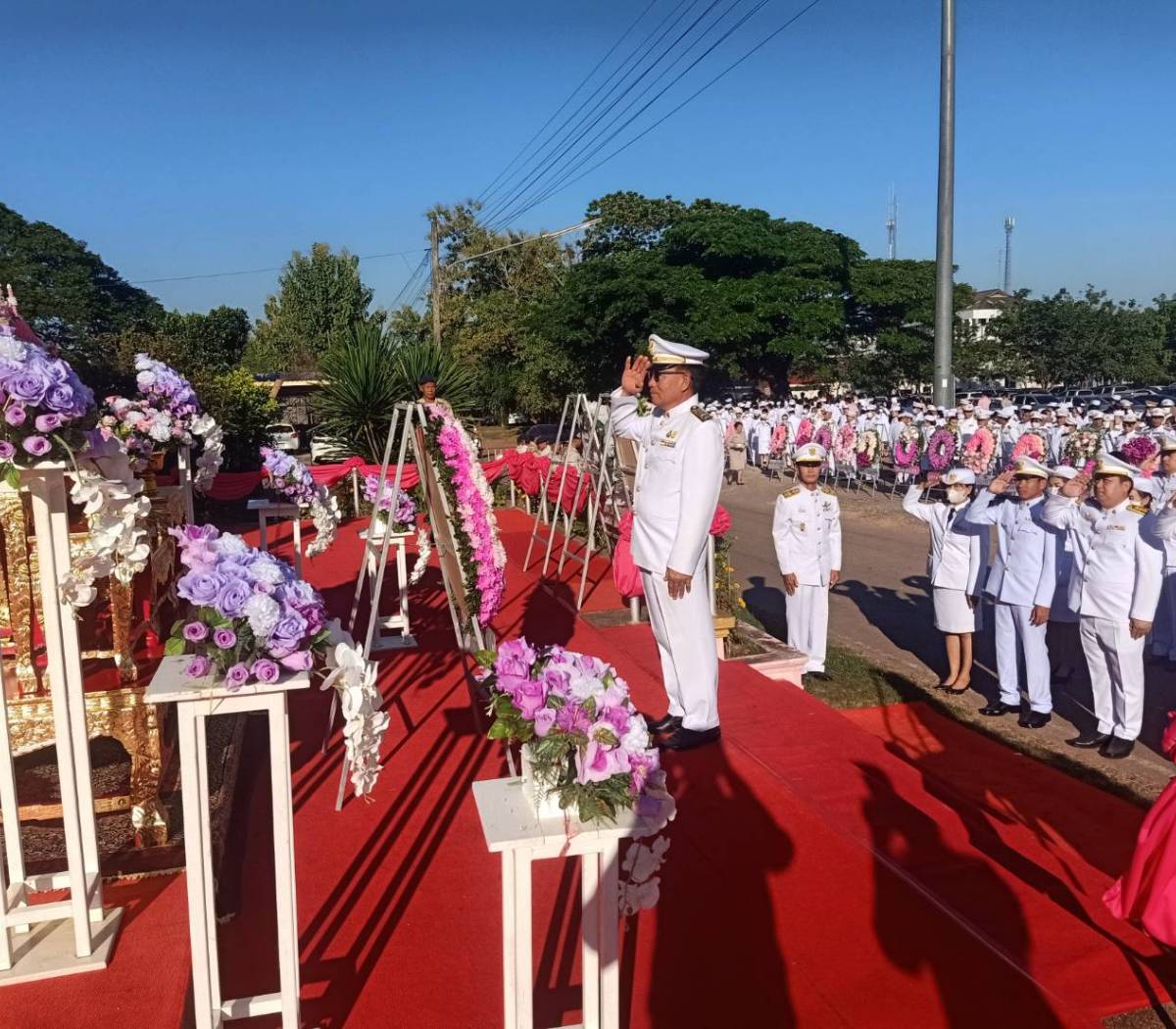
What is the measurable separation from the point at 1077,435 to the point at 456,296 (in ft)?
81.1

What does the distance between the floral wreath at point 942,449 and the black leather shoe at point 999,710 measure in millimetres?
12253

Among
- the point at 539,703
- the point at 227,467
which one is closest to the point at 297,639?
the point at 539,703

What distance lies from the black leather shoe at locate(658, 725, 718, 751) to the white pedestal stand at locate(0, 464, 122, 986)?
250cm

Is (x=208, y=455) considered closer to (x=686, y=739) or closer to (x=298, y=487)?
(x=298, y=487)

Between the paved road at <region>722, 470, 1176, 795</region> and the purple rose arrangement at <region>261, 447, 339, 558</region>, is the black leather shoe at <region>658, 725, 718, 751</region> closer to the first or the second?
the paved road at <region>722, 470, 1176, 795</region>

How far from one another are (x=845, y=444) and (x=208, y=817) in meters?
20.5

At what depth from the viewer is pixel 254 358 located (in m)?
40.7

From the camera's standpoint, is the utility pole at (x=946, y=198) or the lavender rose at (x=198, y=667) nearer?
the lavender rose at (x=198, y=667)

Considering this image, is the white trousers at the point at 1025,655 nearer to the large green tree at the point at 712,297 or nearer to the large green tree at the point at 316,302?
the large green tree at the point at 712,297

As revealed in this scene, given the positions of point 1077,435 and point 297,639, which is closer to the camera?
point 297,639

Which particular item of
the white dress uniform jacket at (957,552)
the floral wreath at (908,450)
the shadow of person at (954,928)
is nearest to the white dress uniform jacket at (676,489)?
the shadow of person at (954,928)

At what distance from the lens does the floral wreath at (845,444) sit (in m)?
21.3

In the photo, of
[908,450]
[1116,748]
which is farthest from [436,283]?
[1116,748]

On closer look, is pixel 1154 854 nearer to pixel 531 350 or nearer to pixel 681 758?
pixel 681 758
